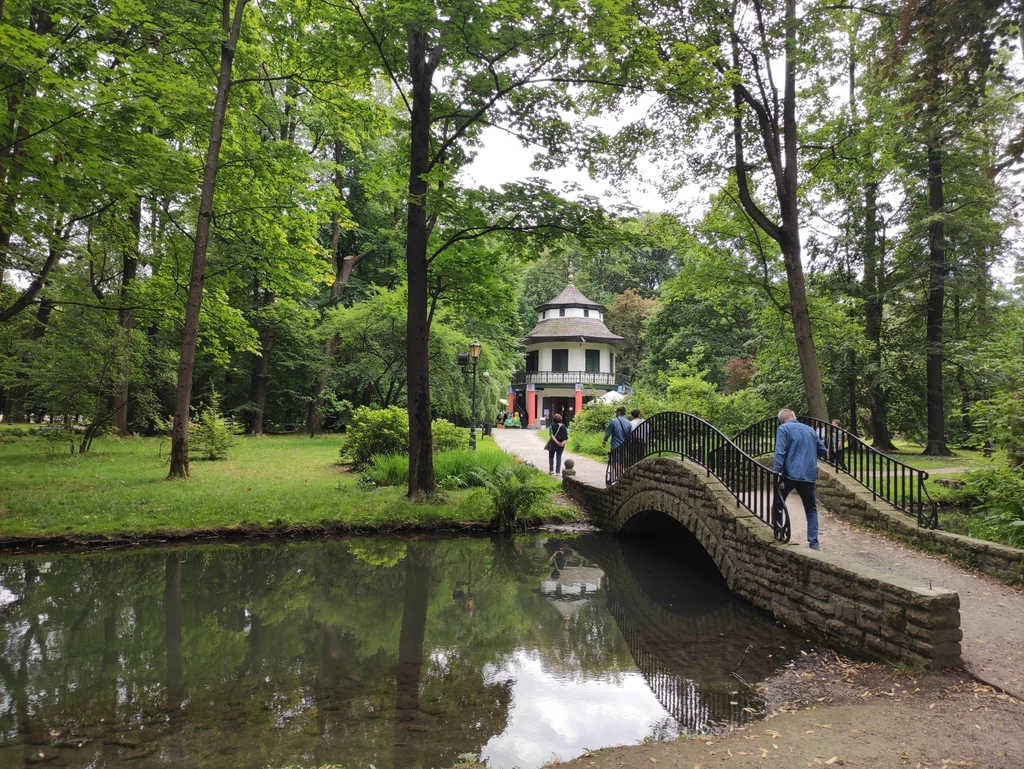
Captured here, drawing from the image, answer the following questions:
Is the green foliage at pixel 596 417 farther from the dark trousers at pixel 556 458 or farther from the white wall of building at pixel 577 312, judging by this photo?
the white wall of building at pixel 577 312

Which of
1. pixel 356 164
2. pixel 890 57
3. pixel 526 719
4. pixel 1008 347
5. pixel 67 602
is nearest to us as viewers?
pixel 526 719

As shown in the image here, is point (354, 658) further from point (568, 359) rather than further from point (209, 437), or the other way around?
point (568, 359)

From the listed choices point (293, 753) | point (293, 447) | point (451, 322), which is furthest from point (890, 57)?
point (293, 447)

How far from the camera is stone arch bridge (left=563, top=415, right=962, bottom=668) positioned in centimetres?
450

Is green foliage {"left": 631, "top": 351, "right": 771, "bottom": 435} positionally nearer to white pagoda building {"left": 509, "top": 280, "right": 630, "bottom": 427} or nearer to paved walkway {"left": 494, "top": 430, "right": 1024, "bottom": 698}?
paved walkway {"left": 494, "top": 430, "right": 1024, "bottom": 698}

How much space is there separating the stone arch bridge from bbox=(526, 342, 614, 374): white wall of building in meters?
29.5

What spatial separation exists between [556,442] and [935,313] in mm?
14473

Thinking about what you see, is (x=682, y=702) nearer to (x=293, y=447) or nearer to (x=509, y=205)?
(x=509, y=205)

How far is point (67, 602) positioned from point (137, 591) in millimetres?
721

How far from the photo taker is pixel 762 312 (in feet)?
60.8

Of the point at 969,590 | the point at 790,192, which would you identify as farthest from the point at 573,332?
the point at 969,590

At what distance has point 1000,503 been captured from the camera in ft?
26.0

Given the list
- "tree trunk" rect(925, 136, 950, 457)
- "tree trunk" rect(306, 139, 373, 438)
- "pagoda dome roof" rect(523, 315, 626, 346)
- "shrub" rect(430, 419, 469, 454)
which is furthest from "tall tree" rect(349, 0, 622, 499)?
"pagoda dome roof" rect(523, 315, 626, 346)

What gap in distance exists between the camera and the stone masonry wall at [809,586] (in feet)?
14.4
